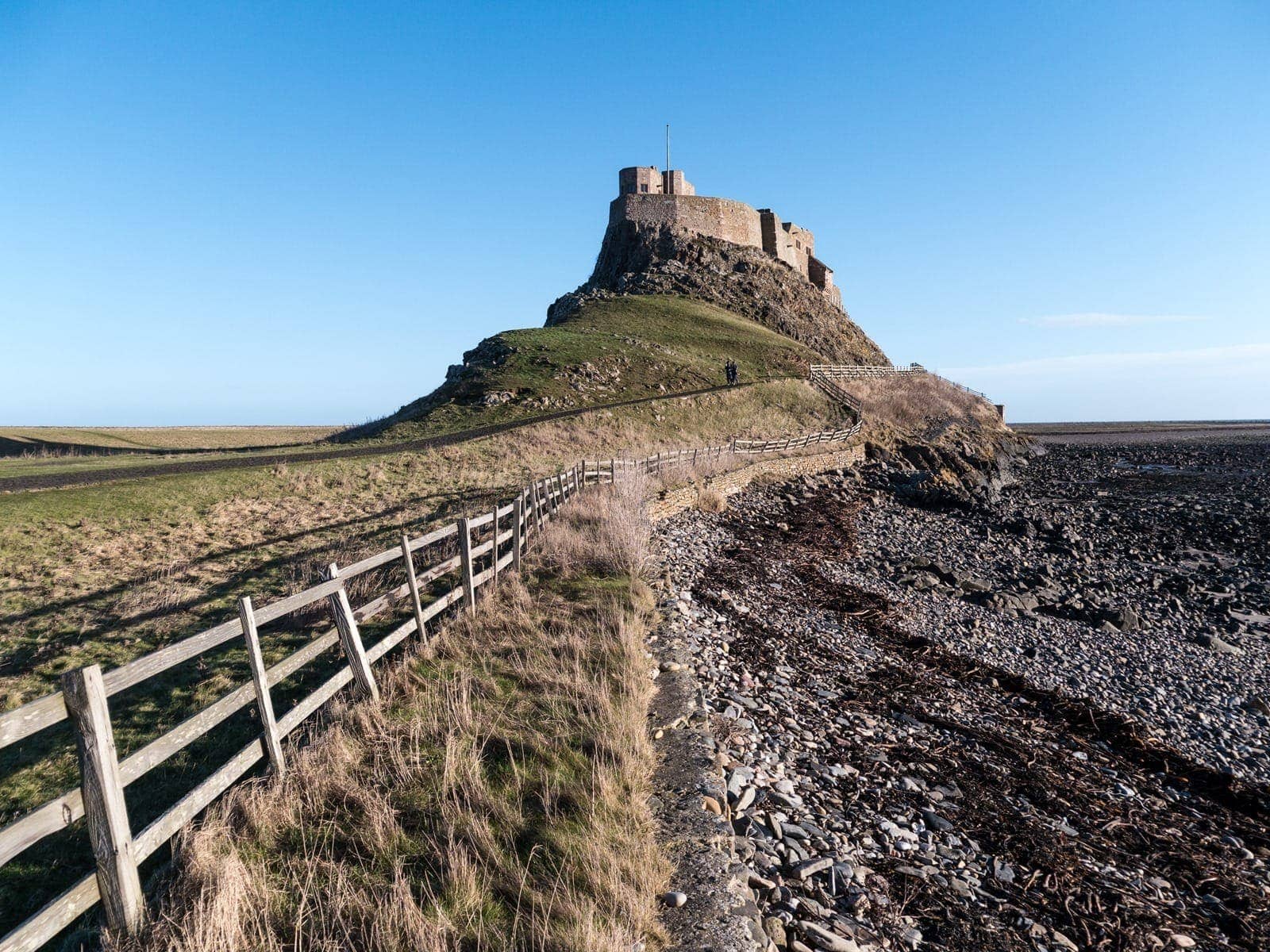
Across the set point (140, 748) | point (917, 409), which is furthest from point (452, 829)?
point (917, 409)

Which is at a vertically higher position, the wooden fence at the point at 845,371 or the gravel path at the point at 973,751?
the wooden fence at the point at 845,371

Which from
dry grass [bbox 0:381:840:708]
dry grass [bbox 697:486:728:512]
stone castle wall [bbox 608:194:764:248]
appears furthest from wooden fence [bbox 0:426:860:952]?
stone castle wall [bbox 608:194:764:248]

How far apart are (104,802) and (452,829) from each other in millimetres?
2080

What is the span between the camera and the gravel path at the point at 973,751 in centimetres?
539

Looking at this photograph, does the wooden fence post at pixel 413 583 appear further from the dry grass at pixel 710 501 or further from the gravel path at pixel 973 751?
the dry grass at pixel 710 501

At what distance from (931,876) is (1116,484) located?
4635cm

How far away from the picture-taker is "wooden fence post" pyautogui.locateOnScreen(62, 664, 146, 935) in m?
3.96

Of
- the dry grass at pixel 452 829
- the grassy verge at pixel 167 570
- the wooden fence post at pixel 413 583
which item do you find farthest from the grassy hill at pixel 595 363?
the dry grass at pixel 452 829

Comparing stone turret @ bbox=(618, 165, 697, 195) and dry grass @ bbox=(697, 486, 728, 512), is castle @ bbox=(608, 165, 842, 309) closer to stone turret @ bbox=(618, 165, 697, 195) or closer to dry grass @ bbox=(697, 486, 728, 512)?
stone turret @ bbox=(618, 165, 697, 195)

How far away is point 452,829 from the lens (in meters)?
4.96

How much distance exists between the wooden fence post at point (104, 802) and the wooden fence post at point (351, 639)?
301 cm

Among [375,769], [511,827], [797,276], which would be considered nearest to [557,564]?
[375,769]

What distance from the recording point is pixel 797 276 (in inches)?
3538

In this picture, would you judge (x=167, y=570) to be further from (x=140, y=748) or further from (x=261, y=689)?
(x=261, y=689)
